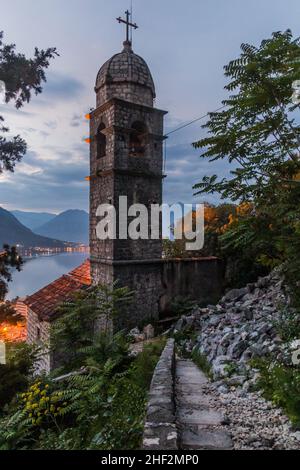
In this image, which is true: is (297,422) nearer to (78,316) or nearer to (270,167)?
(270,167)

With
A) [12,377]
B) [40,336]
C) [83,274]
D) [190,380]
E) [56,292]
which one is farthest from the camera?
[83,274]

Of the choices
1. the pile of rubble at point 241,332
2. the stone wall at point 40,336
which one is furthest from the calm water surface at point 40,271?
the pile of rubble at point 241,332

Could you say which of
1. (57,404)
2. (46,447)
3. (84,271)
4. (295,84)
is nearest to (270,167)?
(295,84)

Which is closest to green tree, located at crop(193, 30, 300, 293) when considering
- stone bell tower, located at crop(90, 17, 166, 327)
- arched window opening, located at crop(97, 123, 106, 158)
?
stone bell tower, located at crop(90, 17, 166, 327)

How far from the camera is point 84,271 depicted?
42.8 feet

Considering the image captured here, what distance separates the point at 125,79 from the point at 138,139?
8.15ft

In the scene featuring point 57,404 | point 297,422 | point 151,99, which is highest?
point 151,99

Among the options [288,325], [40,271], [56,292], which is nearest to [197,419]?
[288,325]

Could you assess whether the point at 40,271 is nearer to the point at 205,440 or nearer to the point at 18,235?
the point at 18,235

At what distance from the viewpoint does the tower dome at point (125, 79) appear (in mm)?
11047

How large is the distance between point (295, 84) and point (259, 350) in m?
5.11

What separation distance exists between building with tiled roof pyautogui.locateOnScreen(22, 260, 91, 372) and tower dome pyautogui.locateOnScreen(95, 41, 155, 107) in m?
8.28

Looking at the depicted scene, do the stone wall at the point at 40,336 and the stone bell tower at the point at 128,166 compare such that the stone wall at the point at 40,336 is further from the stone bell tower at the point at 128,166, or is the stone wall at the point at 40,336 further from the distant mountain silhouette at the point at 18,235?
the distant mountain silhouette at the point at 18,235

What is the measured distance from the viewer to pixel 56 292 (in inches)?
463
